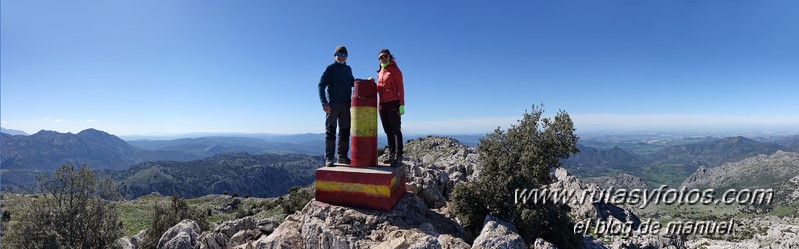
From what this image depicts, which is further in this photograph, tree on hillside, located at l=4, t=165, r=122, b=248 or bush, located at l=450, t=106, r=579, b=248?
tree on hillside, located at l=4, t=165, r=122, b=248

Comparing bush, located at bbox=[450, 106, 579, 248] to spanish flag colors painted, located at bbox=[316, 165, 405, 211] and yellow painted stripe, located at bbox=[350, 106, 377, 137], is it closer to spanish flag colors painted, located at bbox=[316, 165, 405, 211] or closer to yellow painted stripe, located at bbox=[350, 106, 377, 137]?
spanish flag colors painted, located at bbox=[316, 165, 405, 211]

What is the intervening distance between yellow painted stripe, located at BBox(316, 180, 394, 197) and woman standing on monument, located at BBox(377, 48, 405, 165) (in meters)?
1.72

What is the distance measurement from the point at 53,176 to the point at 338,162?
17921 millimetres

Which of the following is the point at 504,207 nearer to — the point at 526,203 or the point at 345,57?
the point at 526,203

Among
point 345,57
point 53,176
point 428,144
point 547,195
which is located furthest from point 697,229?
point 428,144

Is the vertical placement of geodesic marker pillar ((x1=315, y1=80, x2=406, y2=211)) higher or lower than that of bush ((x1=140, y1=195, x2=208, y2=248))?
Answer: higher

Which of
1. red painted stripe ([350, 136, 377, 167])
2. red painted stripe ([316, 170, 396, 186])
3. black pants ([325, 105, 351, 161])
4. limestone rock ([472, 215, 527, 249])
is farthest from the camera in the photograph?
black pants ([325, 105, 351, 161])

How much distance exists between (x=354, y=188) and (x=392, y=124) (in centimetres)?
267

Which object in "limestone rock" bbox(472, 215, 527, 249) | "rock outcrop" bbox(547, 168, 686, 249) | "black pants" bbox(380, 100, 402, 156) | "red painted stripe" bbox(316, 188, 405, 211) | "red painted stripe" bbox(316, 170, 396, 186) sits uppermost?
"black pants" bbox(380, 100, 402, 156)

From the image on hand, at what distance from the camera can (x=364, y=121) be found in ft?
42.3

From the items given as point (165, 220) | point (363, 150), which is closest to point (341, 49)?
point (363, 150)

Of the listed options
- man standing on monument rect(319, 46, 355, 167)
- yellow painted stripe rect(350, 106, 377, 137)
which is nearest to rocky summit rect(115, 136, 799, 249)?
man standing on monument rect(319, 46, 355, 167)

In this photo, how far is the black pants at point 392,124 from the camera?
43.4ft

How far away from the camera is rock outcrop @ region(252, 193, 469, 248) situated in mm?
10719
